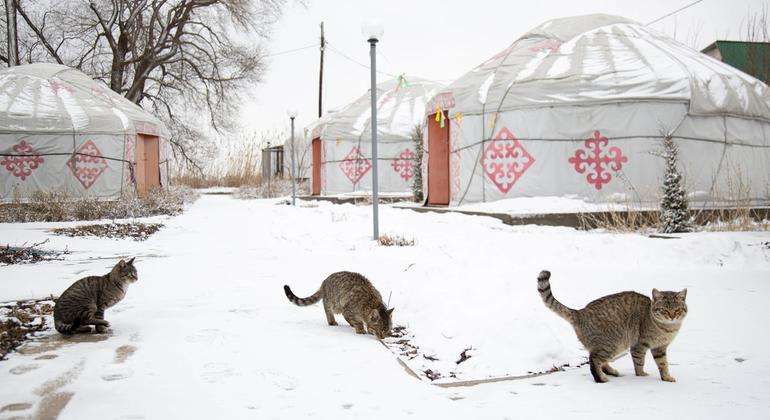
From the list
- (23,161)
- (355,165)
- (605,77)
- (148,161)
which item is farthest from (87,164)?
(605,77)

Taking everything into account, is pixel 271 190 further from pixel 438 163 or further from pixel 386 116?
pixel 438 163

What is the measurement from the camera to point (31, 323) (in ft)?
8.52

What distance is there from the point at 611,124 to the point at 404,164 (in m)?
6.87

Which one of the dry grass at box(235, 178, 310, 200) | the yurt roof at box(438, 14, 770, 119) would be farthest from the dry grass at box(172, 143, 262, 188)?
the yurt roof at box(438, 14, 770, 119)

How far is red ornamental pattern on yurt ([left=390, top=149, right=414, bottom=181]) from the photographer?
13.6 meters

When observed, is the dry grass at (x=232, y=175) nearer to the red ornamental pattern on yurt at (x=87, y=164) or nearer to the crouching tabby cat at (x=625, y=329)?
the red ornamental pattern on yurt at (x=87, y=164)

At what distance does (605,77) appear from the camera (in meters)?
7.56

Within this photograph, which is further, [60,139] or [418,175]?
[418,175]

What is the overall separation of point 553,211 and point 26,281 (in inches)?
225

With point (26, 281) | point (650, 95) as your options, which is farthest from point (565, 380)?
point (650, 95)

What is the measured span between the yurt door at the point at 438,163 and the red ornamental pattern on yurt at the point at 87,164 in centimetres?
629

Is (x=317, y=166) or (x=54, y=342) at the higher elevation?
(x=317, y=166)

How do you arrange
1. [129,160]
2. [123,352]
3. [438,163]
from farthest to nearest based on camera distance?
[129,160] < [438,163] < [123,352]

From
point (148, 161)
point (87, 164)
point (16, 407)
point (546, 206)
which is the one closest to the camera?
point (16, 407)
